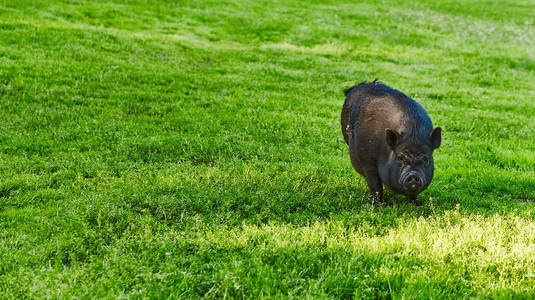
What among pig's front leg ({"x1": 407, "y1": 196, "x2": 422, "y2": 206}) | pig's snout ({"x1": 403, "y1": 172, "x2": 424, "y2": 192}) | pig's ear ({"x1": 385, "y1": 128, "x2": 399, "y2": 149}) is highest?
pig's ear ({"x1": 385, "y1": 128, "x2": 399, "y2": 149})

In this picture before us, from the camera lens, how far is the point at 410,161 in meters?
7.03

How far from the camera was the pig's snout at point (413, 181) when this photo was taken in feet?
22.4

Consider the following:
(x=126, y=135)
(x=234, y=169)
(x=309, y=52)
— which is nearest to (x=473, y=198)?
(x=234, y=169)

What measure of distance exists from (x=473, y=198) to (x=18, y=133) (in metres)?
10.7

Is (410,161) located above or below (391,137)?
below

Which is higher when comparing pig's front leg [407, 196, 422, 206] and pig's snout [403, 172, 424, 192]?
pig's snout [403, 172, 424, 192]

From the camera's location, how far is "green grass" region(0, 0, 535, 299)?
17.8ft

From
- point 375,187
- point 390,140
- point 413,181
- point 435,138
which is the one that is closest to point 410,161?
point 413,181

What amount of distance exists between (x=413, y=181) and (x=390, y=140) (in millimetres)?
773

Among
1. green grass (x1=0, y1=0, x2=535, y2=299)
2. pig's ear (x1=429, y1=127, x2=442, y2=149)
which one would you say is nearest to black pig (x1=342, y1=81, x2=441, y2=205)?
pig's ear (x1=429, y1=127, x2=442, y2=149)

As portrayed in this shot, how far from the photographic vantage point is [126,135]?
11664mm

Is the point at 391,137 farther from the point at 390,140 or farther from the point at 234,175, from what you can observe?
the point at 234,175

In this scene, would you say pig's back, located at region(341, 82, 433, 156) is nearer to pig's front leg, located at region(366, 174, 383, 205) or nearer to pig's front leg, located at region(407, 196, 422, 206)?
pig's front leg, located at region(366, 174, 383, 205)

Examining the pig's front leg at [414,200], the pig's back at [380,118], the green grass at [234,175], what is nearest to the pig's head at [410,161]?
the pig's back at [380,118]
